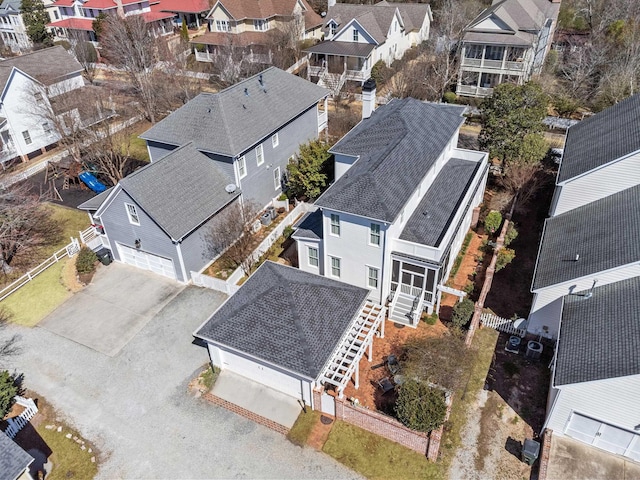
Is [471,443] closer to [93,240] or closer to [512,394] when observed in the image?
[512,394]

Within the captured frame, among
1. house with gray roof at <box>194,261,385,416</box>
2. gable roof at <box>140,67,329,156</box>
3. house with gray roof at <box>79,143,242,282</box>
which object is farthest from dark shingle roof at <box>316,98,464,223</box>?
Result: house with gray roof at <box>79,143,242,282</box>

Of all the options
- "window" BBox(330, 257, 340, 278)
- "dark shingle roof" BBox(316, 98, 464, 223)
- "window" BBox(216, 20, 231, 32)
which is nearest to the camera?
"dark shingle roof" BBox(316, 98, 464, 223)

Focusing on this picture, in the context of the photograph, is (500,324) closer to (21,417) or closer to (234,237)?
(234,237)

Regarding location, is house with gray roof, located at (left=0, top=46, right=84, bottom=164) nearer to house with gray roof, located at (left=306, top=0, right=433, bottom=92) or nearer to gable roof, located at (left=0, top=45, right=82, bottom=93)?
gable roof, located at (left=0, top=45, right=82, bottom=93)

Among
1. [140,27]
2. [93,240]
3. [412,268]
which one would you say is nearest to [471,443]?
[412,268]

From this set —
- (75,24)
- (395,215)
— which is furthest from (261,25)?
(395,215)

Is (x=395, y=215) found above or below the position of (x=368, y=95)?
below

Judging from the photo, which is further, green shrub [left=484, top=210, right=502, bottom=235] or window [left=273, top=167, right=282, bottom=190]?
window [left=273, top=167, right=282, bottom=190]
